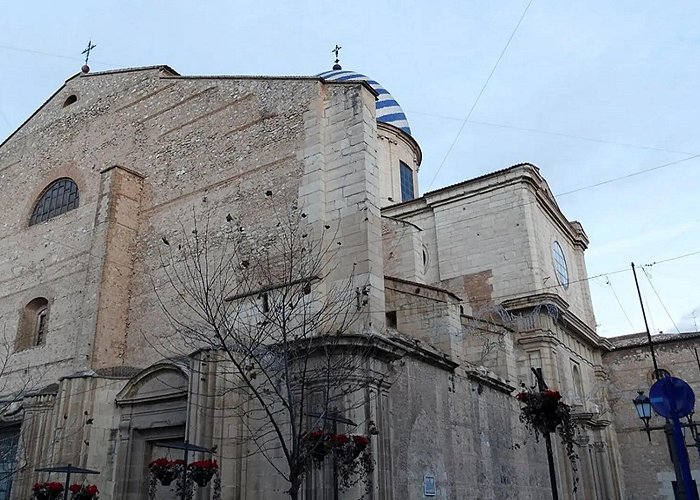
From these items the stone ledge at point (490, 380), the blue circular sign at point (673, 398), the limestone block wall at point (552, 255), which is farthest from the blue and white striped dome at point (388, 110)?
the blue circular sign at point (673, 398)

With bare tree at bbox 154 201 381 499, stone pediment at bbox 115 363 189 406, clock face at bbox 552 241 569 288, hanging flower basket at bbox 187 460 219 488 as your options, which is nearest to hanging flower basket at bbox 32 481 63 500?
stone pediment at bbox 115 363 189 406

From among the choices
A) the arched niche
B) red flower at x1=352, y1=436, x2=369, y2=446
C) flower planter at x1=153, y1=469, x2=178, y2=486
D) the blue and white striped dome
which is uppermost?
the blue and white striped dome

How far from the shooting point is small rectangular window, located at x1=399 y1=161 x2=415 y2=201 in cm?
2789

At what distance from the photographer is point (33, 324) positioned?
17.4 meters

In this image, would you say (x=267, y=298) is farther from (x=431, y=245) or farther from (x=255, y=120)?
(x=431, y=245)

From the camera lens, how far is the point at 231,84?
1564cm

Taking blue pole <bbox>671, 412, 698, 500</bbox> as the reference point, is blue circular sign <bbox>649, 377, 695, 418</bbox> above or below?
above

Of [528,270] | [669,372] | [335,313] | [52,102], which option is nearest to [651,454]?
[669,372]

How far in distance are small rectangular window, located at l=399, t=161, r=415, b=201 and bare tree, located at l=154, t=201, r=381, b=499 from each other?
47.3 ft

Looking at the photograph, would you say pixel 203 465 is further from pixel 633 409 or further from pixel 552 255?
pixel 633 409

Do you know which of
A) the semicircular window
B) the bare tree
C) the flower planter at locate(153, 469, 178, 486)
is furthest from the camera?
the semicircular window

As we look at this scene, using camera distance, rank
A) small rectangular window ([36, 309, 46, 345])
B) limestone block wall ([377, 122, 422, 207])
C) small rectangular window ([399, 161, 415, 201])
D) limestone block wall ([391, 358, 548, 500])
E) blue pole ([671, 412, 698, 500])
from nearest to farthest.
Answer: blue pole ([671, 412, 698, 500]), limestone block wall ([391, 358, 548, 500]), small rectangular window ([36, 309, 46, 345]), limestone block wall ([377, 122, 422, 207]), small rectangular window ([399, 161, 415, 201])

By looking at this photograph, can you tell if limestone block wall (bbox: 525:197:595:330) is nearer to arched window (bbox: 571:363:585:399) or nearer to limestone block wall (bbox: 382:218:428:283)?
arched window (bbox: 571:363:585:399)

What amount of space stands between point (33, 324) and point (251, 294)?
809cm
